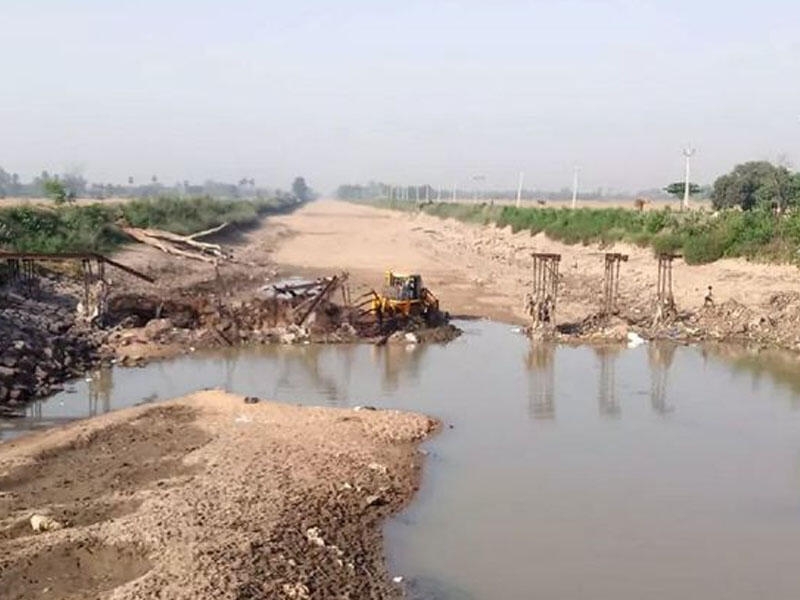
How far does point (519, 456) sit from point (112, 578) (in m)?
7.69

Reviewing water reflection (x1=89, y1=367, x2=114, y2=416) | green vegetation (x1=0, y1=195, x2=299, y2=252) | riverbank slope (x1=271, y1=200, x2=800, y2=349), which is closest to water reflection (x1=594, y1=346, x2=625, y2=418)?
riverbank slope (x1=271, y1=200, x2=800, y2=349)

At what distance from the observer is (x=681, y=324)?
Result: 28609 millimetres

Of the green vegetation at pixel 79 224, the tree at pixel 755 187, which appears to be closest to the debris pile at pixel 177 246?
→ the green vegetation at pixel 79 224

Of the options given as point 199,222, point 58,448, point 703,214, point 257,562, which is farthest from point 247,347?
point 199,222

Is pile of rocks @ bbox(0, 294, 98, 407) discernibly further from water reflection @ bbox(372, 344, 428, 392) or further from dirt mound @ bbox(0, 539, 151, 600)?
dirt mound @ bbox(0, 539, 151, 600)

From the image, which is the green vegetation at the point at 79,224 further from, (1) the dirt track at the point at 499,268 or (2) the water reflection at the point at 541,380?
(2) the water reflection at the point at 541,380

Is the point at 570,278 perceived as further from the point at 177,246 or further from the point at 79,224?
the point at 79,224

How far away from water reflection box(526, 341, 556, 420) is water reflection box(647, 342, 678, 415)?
7.30ft

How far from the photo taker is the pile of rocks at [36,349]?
18.4m

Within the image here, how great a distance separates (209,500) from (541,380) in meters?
11.8

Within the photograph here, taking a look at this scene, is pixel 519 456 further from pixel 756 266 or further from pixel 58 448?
pixel 756 266

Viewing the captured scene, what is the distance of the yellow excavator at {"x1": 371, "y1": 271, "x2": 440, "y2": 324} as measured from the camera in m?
26.6

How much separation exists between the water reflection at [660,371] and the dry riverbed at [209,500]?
5633mm

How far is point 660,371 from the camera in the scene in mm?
22906
